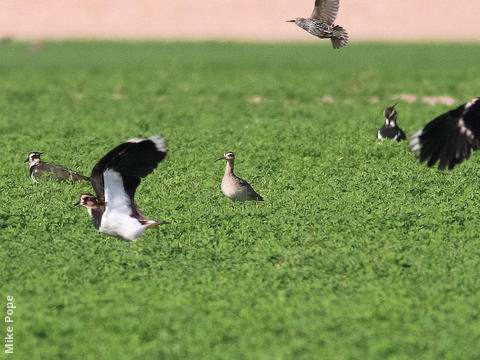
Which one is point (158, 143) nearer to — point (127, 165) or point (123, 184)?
point (127, 165)

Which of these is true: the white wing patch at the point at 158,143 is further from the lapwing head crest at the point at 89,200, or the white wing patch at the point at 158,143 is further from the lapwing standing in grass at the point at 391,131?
the lapwing standing in grass at the point at 391,131

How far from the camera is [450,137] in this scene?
41.4ft

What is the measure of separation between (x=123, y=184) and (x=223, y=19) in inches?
2506

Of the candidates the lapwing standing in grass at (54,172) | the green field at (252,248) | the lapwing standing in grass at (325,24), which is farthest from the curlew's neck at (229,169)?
the lapwing standing in grass at (54,172)

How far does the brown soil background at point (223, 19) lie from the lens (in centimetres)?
6819

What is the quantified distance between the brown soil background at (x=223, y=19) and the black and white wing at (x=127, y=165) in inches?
2062

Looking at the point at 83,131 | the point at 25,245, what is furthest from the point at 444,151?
the point at 83,131

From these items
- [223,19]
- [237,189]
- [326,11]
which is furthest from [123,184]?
[223,19]

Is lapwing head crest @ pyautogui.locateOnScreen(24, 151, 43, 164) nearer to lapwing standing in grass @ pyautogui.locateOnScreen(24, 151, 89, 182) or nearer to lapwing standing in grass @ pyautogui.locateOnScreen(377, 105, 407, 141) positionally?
lapwing standing in grass @ pyautogui.locateOnScreen(24, 151, 89, 182)

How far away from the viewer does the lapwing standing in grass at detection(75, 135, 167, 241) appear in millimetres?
12289

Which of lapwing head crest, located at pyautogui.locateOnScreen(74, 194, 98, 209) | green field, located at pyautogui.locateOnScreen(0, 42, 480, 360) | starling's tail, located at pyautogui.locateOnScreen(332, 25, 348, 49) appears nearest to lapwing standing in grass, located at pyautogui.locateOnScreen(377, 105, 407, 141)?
green field, located at pyautogui.locateOnScreen(0, 42, 480, 360)

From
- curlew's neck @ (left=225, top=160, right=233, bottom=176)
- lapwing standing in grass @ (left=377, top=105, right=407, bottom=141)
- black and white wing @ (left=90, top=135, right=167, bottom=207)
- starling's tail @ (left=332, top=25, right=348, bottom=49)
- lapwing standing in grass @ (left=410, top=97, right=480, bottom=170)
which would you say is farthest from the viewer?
lapwing standing in grass @ (left=377, top=105, right=407, bottom=141)

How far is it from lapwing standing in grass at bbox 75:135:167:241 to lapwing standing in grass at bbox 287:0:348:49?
463cm

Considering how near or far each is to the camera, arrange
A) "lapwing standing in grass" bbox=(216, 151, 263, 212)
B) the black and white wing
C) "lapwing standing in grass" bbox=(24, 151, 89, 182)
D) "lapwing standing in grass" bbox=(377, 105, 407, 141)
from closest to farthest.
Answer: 1. the black and white wing
2. "lapwing standing in grass" bbox=(216, 151, 263, 212)
3. "lapwing standing in grass" bbox=(24, 151, 89, 182)
4. "lapwing standing in grass" bbox=(377, 105, 407, 141)
